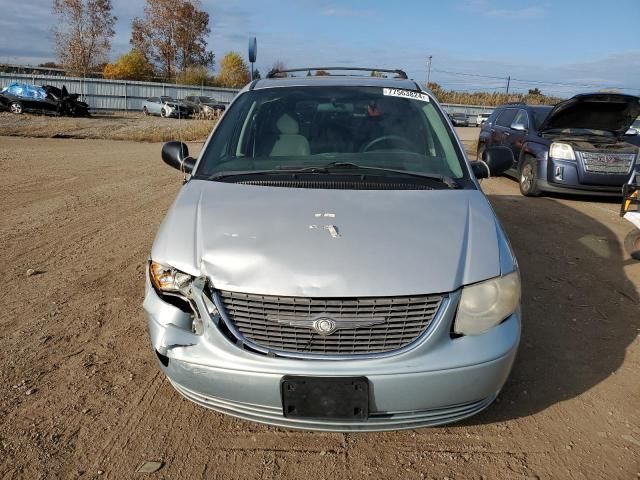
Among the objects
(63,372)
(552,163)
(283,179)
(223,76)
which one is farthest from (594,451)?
(223,76)

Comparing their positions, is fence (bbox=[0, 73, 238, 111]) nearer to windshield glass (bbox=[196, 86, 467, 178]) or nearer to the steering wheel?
windshield glass (bbox=[196, 86, 467, 178])

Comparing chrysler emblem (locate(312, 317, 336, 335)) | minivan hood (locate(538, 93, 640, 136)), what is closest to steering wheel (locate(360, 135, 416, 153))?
chrysler emblem (locate(312, 317, 336, 335))

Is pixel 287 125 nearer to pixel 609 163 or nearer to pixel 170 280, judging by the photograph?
pixel 170 280

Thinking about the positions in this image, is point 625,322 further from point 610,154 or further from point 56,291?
point 610,154

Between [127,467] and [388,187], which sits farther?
[388,187]

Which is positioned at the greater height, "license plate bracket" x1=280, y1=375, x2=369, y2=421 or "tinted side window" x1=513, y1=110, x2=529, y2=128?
"tinted side window" x1=513, y1=110, x2=529, y2=128

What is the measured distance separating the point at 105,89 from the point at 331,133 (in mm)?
39840

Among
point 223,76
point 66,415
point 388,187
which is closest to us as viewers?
point 66,415

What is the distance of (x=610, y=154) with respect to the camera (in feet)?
28.7

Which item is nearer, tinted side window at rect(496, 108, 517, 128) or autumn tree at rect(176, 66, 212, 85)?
tinted side window at rect(496, 108, 517, 128)

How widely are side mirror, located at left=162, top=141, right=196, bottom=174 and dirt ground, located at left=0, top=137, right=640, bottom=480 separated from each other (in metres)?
1.16

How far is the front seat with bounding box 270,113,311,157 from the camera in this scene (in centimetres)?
351

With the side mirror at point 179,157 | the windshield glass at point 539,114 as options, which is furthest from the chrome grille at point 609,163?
the side mirror at point 179,157

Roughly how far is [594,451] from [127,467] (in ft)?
7.26
